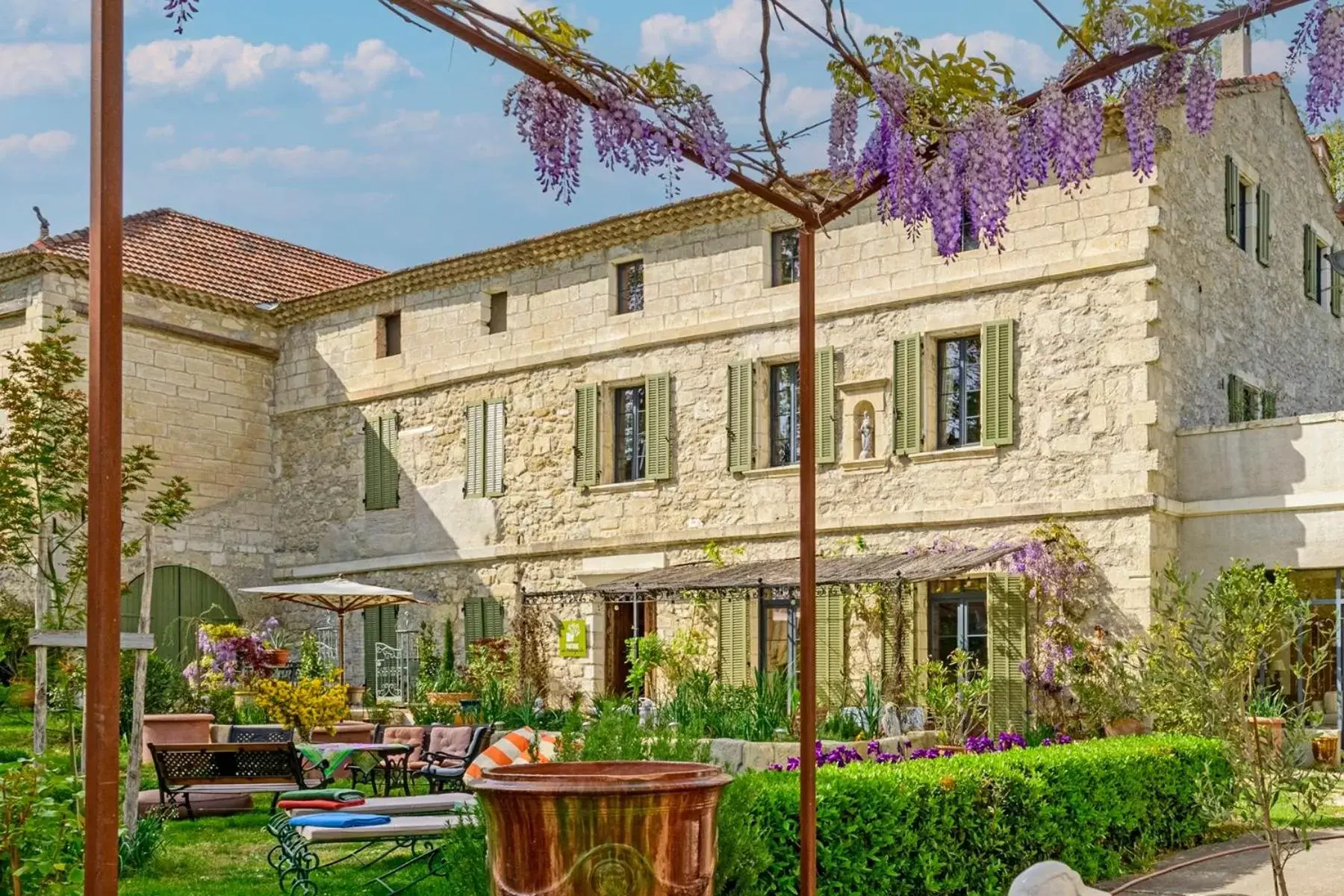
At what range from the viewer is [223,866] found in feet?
27.7

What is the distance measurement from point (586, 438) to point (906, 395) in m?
4.16

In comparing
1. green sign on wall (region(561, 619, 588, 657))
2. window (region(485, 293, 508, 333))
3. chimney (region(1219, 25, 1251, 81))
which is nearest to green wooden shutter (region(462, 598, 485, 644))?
green sign on wall (region(561, 619, 588, 657))

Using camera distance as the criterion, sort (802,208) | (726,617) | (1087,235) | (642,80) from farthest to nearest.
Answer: (726,617) → (1087,235) → (802,208) → (642,80)

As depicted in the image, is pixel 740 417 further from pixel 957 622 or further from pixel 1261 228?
pixel 1261 228

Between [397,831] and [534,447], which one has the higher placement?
[534,447]

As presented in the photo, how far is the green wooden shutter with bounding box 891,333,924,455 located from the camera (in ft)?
48.8

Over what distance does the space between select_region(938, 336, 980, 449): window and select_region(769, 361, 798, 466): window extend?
1.62m

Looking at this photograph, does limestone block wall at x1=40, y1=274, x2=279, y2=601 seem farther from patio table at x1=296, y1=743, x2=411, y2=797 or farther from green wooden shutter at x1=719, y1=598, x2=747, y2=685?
patio table at x1=296, y1=743, x2=411, y2=797

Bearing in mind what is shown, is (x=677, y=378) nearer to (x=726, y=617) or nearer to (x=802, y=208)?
(x=726, y=617)

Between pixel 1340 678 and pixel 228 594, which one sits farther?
pixel 228 594

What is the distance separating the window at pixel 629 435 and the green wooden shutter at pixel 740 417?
1.44 m

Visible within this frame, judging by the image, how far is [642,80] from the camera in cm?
500

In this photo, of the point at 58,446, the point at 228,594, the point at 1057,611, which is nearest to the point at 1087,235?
the point at 1057,611

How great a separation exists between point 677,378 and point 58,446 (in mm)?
8436
